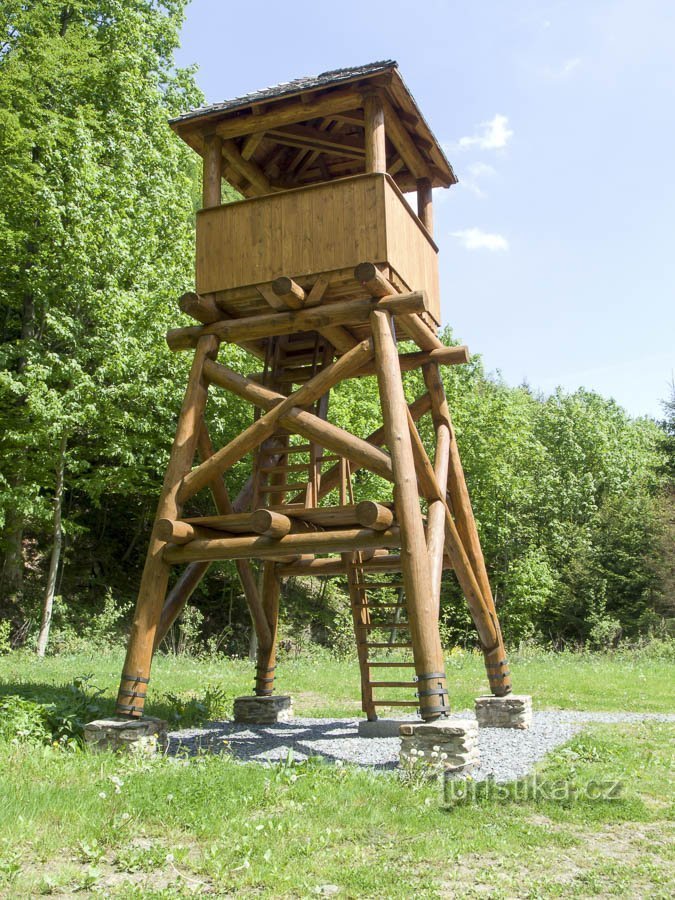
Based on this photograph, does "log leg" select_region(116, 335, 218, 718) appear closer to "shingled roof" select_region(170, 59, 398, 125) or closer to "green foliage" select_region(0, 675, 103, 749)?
"green foliage" select_region(0, 675, 103, 749)

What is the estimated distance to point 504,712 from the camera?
33.1ft

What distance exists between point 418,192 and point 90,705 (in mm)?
8275

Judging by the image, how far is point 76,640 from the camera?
1825 centimetres

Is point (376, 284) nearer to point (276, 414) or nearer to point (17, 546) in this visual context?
point (276, 414)

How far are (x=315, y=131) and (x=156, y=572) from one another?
6.34 meters

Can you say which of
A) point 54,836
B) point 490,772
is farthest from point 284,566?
point 54,836

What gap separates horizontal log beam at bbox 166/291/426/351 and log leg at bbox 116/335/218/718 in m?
0.23

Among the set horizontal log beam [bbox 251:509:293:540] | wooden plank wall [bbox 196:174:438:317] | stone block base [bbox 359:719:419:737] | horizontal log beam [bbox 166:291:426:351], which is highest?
wooden plank wall [bbox 196:174:438:317]

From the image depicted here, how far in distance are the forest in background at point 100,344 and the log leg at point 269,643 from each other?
6597 mm

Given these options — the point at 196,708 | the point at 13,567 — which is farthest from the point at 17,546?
the point at 196,708

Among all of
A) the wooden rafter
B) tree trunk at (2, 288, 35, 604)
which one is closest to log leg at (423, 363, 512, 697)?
the wooden rafter

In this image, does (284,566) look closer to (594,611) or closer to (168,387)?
(168,387)

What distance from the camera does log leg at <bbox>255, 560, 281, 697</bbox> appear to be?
445 inches

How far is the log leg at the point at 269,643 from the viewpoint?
11.3 meters
